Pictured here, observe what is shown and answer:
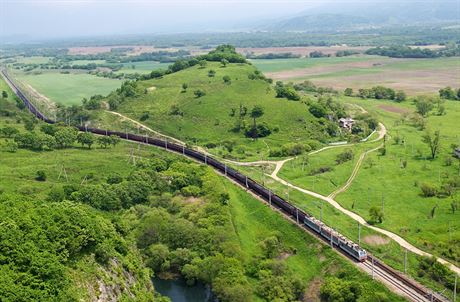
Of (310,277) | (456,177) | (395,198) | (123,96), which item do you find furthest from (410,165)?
(123,96)

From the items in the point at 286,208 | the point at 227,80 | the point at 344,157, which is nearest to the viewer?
the point at 286,208

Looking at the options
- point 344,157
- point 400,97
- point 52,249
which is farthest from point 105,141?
point 400,97

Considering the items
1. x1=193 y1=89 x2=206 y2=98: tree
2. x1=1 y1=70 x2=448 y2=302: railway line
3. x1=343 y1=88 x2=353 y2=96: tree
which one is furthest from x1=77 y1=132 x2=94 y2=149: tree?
x1=343 y1=88 x2=353 y2=96: tree

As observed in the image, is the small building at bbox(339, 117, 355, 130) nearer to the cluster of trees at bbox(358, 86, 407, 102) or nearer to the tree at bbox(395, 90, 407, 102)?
the tree at bbox(395, 90, 407, 102)

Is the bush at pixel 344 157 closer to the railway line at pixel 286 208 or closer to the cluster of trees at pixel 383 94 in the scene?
the railway line at pixel 286 208

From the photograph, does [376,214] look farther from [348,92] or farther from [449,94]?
[348,92]

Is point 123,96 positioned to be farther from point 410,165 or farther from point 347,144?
point 410,165

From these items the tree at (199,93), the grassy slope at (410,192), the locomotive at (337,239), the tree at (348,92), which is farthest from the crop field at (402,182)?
the tree at (348,92)
